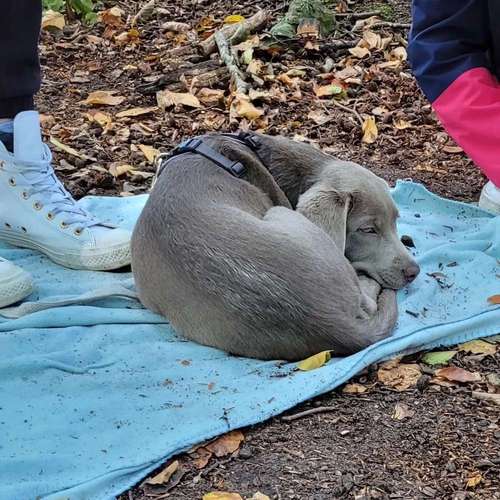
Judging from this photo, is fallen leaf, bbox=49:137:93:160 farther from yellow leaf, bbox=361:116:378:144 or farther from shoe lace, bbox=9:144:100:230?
yellow leaf, bbox=361:116:378:144

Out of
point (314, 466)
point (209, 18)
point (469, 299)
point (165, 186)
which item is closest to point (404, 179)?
point (469, 299)

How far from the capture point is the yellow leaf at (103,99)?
6.74 metres

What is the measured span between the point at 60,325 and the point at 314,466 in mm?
1415

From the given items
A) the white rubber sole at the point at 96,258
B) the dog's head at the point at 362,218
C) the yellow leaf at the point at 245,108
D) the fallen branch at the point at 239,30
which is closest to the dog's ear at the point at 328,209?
the dog's head at the point at 362,218

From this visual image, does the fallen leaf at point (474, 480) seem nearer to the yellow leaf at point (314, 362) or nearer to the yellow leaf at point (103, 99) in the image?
the yellow leaf at point (314, 362)

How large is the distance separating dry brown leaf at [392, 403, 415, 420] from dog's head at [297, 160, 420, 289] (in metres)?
0.94

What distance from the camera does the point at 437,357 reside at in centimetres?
352

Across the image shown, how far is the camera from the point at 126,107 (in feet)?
21.9

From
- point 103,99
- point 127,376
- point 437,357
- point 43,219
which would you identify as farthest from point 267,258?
point 103,99

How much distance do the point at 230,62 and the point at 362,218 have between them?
10.7ft

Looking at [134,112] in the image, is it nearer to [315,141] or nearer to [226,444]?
[315,141]

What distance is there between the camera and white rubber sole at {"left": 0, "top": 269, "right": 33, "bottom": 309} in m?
3.88

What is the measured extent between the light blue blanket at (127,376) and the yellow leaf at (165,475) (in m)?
0.03

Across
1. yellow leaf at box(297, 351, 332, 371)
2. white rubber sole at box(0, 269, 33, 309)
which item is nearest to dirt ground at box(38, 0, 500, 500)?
yellow leaf at box(297, 351, 332, 371)
